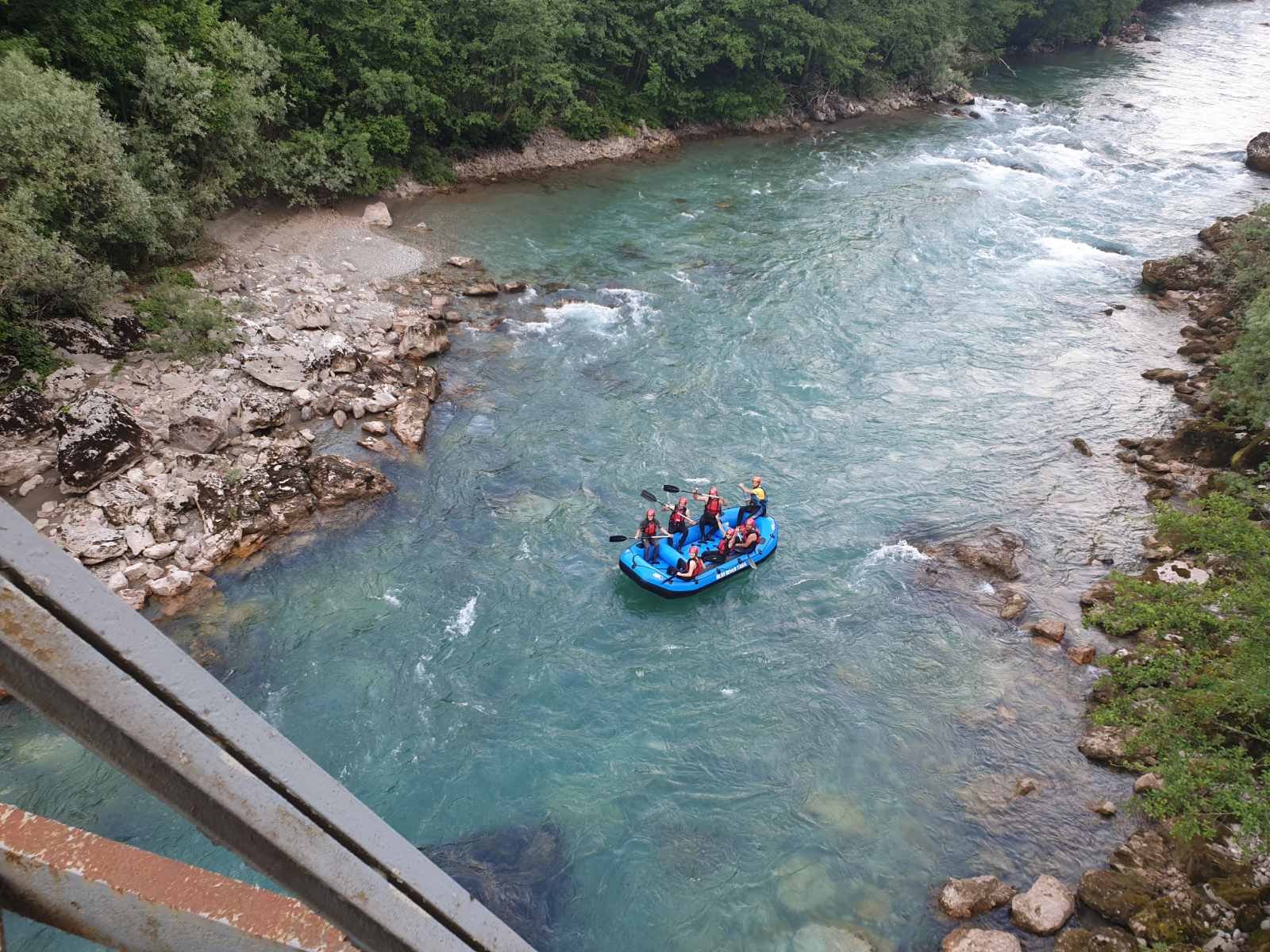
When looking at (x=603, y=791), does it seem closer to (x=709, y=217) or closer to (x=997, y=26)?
(x=709, y=217)

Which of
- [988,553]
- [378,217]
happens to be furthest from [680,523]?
[378,217]

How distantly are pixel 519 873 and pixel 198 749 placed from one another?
8.26m

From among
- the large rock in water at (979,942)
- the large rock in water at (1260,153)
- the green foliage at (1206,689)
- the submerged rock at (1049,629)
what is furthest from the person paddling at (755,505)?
the large rock in water at (1260,153)

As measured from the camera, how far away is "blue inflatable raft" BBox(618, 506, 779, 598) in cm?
1228

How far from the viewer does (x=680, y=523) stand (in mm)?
13023

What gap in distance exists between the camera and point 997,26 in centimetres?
4084

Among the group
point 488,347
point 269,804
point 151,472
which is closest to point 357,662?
point 151,472

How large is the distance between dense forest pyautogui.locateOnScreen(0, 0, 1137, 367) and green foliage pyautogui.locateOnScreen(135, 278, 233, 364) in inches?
32.0

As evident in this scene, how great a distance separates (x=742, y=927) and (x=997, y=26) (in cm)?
4655

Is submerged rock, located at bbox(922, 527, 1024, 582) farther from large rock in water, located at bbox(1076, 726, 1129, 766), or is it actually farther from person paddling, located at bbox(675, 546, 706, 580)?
person paddling, located at bbox(675, 546, 706, 580)

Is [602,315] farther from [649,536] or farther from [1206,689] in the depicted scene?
[1206,689]

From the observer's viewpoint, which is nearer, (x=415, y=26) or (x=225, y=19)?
(x=225, y=19)

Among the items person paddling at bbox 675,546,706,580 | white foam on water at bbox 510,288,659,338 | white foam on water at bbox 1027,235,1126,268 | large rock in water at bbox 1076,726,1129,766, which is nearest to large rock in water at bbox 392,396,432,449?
white foam on water at bbox 510,288,659,338

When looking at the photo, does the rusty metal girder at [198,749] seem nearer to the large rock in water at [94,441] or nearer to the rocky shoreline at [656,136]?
the large rock in water at [94,441]
